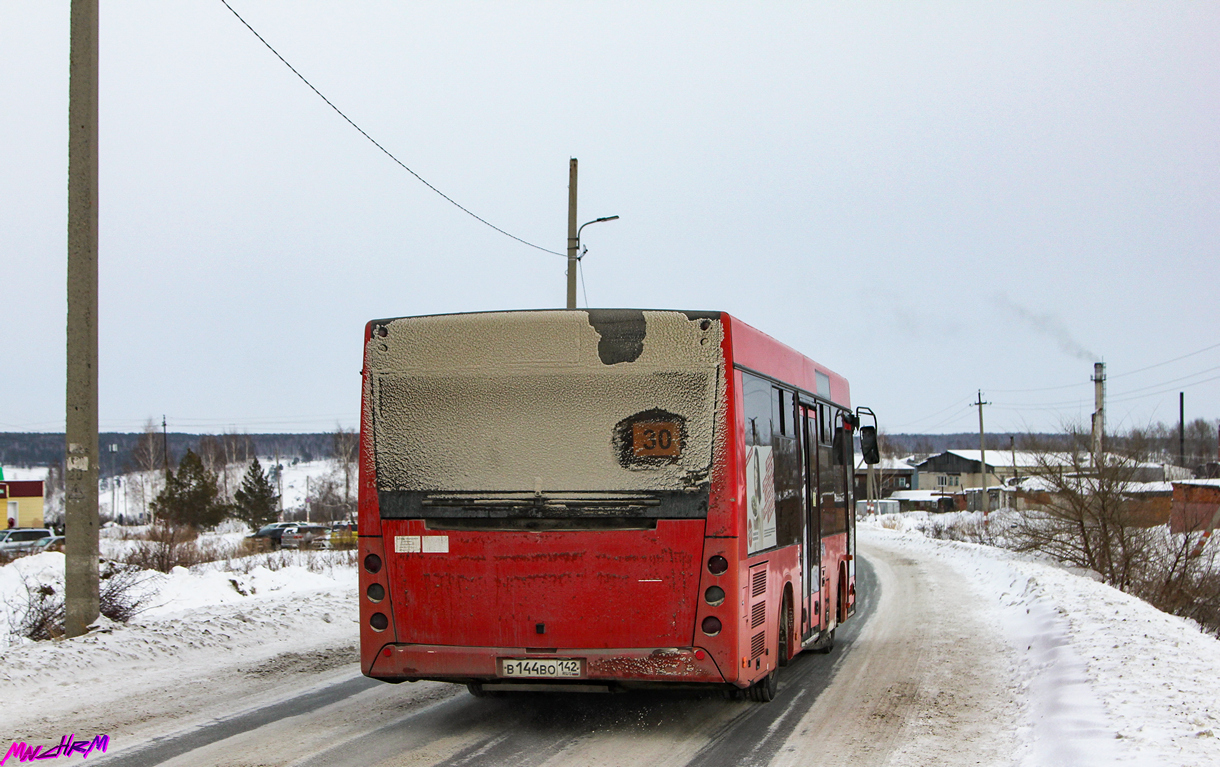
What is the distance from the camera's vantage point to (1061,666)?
978 cm

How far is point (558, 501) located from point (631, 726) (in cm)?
190

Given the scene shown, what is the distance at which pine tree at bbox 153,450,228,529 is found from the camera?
2579 inches

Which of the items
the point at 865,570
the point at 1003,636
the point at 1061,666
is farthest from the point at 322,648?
the point at 865,570

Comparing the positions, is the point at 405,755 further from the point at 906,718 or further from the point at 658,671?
the point at 906,718

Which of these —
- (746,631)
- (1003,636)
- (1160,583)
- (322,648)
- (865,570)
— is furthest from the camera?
(865,570)

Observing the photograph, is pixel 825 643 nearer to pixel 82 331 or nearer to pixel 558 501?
pixel 558 501

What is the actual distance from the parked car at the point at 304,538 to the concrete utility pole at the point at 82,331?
109 ft

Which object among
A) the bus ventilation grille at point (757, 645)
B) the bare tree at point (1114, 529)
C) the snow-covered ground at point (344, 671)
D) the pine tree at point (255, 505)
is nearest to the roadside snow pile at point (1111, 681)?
the snow-covered ground at point (344, 671)

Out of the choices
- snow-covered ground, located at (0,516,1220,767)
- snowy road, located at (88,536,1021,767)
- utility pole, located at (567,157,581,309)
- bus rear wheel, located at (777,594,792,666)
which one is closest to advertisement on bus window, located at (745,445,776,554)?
bus rear wheel, located at (777,594,792,666)

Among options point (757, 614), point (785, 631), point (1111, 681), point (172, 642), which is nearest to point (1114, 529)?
point (1111, 681)

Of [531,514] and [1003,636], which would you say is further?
[1003,636]

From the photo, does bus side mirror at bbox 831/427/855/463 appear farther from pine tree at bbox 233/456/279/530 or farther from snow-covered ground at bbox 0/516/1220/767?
pine tree at bbox 233/456/279/530

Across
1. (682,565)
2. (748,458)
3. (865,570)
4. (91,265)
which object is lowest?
(865,570)

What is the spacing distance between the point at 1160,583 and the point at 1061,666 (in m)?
16.8
